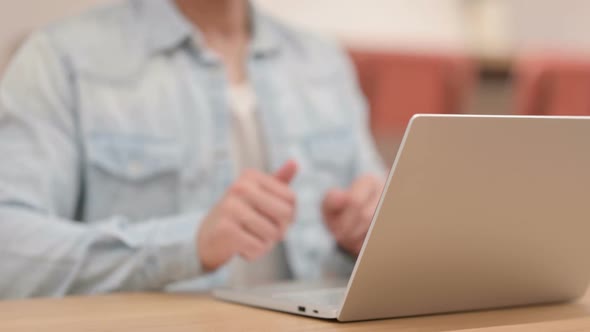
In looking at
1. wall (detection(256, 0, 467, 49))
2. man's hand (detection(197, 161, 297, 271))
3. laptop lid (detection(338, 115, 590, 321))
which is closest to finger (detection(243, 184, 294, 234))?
man's hand (detection(197, 161, 297, 271))

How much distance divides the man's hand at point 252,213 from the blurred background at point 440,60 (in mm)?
687

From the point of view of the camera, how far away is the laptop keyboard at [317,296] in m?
0.66

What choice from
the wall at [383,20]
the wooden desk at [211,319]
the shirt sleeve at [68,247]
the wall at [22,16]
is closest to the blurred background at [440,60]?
the wall at [383,20]

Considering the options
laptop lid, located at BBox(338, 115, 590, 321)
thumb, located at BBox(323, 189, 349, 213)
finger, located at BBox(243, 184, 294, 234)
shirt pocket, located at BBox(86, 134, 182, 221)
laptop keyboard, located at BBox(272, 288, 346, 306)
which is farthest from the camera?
shirt pocket, located at BBox(86, 134, 182, 221)

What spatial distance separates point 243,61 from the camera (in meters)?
1.31

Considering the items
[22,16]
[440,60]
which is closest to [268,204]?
[22,16]

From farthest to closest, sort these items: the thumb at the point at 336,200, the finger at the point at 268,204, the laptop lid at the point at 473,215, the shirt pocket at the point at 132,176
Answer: the shirt pocket at the point at 132,176, the thumb at the point at 336,200, the finger at the point at 268,204, the laptop lid at the point at 473,215

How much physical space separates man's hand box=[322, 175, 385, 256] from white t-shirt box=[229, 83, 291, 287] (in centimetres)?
19

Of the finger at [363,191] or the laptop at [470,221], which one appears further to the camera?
the finger at [363,191]

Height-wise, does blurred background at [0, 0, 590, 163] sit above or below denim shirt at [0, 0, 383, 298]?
below

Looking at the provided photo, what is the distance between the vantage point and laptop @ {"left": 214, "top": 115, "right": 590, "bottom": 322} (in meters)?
0.56

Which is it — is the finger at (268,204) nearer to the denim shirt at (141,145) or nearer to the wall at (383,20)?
the denim shirt at (141,145)

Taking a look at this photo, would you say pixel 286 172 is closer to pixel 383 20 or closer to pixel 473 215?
pixel 473 215

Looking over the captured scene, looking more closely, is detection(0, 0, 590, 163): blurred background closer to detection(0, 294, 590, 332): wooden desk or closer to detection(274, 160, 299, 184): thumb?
detection(274, 160, 299, 184): thumb
